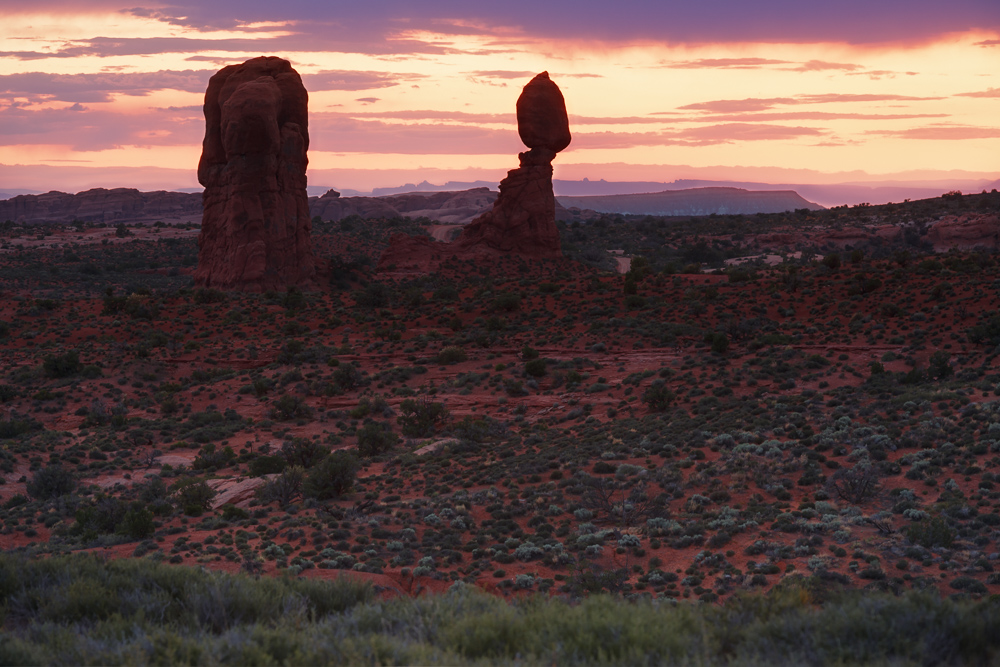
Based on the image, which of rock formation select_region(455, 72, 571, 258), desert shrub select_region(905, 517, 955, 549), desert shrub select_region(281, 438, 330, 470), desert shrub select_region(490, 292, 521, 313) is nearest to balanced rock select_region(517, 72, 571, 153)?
rock formation select_region(455, 72, 571, 258)

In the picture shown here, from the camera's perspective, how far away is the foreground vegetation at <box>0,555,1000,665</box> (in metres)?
5.89

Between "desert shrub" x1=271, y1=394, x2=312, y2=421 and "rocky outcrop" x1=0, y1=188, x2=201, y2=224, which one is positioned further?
"rocky outcrop" x1=0, y1=188, x2=201, y2=224

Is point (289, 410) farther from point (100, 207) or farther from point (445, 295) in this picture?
point (100, 207)

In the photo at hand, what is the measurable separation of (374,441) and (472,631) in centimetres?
1368

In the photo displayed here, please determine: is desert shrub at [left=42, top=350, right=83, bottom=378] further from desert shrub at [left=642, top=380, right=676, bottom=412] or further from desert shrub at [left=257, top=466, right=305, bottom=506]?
desert shrub at [left=642, top=380, right=676, bottom=412]

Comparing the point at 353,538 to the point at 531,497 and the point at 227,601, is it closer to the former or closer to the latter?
the point at 531,497

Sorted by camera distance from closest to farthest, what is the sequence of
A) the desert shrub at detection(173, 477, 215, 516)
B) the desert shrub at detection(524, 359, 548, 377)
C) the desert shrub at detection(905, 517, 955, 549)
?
the desert shrub at detection(905, 517, 955, 549)
the desert shrub at detection(173, 477, 215, 516)
the desert shrub at detection(524, 359, 548, 377)

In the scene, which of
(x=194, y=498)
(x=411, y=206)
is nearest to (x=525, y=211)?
(x=194, y=498)

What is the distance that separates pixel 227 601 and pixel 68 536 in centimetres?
786

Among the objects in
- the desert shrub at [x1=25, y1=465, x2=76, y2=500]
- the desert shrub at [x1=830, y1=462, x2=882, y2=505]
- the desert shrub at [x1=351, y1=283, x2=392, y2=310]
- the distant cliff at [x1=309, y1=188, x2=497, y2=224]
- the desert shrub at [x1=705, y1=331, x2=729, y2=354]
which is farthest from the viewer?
the distant cliff at [x1=309, y1=188, x2=497, y2=224]

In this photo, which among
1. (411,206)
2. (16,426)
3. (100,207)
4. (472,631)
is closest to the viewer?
(472,631)

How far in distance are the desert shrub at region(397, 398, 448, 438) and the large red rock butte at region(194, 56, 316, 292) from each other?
22.3 m

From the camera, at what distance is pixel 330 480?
1548cm

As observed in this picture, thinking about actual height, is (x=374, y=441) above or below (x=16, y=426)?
above
